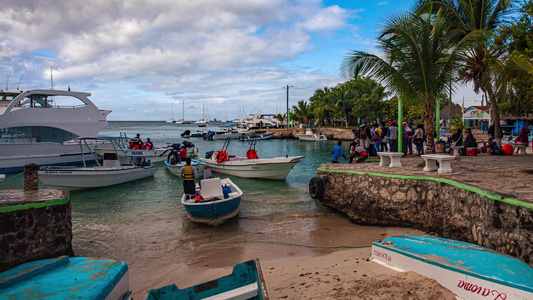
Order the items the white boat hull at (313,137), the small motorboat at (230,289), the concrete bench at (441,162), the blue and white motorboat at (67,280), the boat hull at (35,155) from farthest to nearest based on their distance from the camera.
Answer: the white boat hull at (313,137) → the boat hull at (35,155) → the concrete bench at (441,162) → the small motorboat at (230,289) → the blue and white motorboat at (67,280)

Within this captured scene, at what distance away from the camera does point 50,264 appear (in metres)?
4.37

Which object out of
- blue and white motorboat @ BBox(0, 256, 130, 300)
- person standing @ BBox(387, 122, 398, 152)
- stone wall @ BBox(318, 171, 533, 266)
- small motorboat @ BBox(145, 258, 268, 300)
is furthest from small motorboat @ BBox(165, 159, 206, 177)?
small motorboat @ BBox(145, 258, 268, 300)

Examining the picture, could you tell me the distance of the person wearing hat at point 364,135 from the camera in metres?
15.1

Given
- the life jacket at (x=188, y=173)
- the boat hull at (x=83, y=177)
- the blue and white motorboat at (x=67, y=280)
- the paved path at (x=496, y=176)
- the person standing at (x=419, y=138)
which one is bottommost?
the boat hull at (x=83, y=177)

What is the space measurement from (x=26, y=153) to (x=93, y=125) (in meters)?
5.45

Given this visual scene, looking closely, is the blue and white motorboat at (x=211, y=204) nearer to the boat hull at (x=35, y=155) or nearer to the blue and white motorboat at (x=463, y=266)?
the blue and white motorboat at (x=463, y=266)

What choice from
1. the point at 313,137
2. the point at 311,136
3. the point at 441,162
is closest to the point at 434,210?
the point at 441,162

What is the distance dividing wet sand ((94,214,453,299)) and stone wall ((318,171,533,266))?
0.48 m

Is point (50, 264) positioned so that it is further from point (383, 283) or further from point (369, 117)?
point (369, 117)

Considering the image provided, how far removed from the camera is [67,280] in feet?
13.1

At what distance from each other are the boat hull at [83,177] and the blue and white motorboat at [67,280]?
14.0m

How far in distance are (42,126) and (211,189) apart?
70.5ft

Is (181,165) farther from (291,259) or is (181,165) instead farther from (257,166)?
(291,259)

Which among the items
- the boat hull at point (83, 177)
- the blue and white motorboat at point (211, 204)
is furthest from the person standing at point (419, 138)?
the boat hull at point (83, 177)
